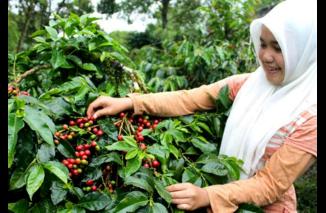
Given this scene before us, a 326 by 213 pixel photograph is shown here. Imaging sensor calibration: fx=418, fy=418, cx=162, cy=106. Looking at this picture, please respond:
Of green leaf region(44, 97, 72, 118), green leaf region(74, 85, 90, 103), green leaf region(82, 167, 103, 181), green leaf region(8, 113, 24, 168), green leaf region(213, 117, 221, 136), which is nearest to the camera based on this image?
green leaf region(8, 113, 24, 168)

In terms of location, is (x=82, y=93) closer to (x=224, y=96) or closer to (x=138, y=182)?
(x=138, y=182)

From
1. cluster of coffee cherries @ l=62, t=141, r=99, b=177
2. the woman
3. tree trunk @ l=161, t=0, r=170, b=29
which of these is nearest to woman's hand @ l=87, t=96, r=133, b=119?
the woman

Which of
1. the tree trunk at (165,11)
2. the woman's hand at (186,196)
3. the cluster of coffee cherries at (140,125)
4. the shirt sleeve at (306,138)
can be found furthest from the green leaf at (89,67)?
the tree trunk at (165,11)

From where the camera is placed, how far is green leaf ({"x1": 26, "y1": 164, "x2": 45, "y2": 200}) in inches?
42.4

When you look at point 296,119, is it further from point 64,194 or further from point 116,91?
point 64,194

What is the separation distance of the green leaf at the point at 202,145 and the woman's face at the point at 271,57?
340 millimetres

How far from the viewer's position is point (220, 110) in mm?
1730

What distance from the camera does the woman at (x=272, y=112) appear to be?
1399 mm

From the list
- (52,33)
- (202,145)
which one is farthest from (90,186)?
(52,33)

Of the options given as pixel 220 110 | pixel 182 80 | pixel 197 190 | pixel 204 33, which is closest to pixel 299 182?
pixel 204 33

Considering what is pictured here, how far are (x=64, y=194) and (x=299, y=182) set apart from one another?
398 centimetres

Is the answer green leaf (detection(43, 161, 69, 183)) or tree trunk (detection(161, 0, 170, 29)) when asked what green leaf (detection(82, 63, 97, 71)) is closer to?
green leaf (detection(43, 161, 69, 183))

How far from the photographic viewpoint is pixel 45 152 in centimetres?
118

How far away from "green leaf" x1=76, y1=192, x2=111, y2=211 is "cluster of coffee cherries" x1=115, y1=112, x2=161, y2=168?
0.17 meters
